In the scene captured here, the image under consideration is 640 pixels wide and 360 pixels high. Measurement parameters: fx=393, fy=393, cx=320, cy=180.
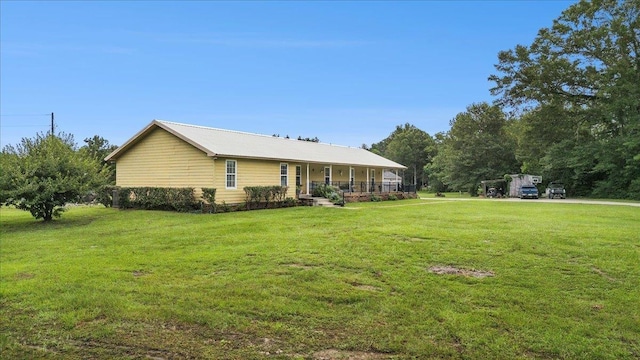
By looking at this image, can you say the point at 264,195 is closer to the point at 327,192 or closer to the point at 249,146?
the point at 249,146

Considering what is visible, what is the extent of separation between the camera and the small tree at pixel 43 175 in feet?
48.1

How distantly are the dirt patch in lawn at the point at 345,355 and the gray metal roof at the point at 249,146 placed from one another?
1547 cm

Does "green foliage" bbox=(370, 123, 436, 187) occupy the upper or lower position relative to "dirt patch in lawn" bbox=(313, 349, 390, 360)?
upper

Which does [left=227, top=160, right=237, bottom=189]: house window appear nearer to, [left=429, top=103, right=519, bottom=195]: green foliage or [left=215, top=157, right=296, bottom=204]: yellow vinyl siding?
[left=215, top=157, right=296, bottom=204]: yellow vinyl siding

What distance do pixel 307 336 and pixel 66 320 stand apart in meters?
3.11

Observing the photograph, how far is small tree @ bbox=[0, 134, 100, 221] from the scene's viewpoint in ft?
48.1

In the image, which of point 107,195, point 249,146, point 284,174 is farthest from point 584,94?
point 107,195

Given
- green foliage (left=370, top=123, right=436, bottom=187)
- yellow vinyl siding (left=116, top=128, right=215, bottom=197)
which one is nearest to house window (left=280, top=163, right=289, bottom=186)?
yellow vinyl siding (left=116, top=128, right=215, bottom=197)

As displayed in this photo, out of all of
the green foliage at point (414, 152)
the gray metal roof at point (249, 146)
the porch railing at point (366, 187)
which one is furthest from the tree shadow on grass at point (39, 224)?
the green foliage at point (414, 152)

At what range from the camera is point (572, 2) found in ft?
123

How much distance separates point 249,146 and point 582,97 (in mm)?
32627

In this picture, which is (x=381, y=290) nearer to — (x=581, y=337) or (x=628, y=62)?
(x=581, y=337)

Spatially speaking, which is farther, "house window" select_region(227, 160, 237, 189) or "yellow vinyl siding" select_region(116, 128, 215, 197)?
"house window" select_region(227, 160, 237, 189)

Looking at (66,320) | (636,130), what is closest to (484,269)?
(66,320)
